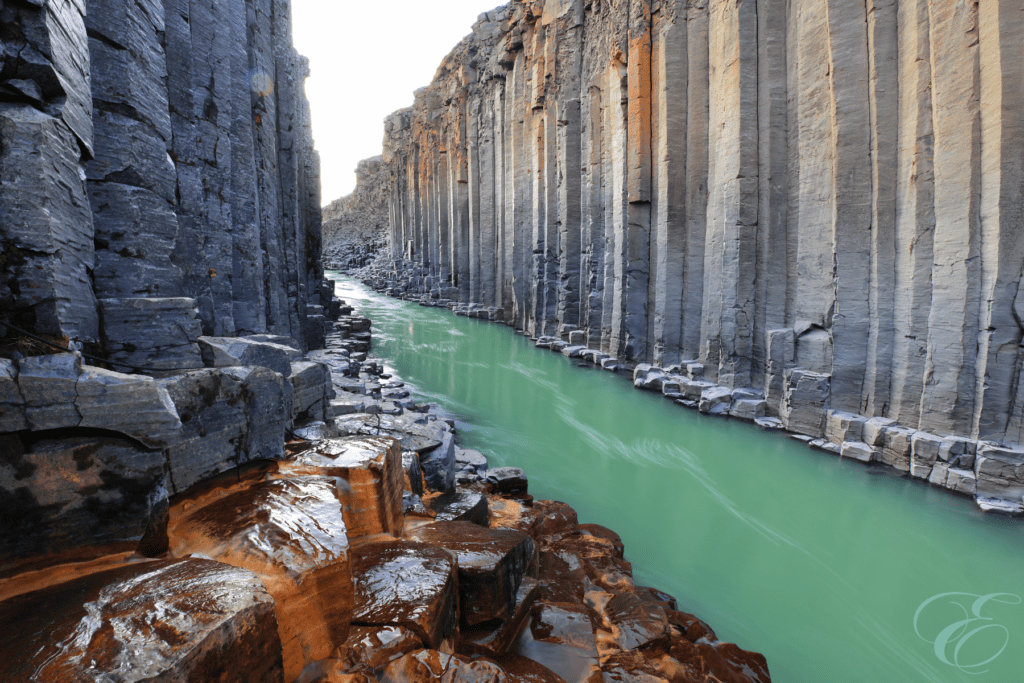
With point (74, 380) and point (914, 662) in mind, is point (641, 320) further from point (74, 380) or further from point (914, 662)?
point (74, 380)

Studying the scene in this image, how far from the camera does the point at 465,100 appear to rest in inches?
1020

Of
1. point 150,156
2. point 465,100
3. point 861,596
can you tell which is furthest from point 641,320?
point 465,100

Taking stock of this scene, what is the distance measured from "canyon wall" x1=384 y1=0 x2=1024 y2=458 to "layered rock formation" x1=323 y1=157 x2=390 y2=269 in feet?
131

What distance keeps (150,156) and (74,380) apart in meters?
2.08

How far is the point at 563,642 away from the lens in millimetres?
2938

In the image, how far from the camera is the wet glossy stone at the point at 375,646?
6.71ft

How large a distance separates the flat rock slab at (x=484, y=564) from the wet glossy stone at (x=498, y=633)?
1.9 inches

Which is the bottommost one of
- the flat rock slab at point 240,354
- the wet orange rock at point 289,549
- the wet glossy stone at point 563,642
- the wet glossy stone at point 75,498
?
the wet glossy stone at point 563,642

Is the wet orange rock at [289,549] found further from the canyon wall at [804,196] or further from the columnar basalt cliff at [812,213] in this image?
the canyon wall at [804,196]

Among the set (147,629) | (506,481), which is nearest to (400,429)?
(506,481)

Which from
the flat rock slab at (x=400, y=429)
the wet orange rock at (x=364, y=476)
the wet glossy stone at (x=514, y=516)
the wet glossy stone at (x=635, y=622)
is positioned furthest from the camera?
the flat rock slab at (x=400, y=429)

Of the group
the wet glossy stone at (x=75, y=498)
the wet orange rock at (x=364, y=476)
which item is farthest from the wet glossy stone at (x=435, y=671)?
the wet glossy stone at (x=75, y=498)

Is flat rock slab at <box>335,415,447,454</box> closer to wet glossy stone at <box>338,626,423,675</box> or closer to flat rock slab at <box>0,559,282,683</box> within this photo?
wet glossy stone at <box>338,626,423,675</box>

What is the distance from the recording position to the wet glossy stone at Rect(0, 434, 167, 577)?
6.55ft
